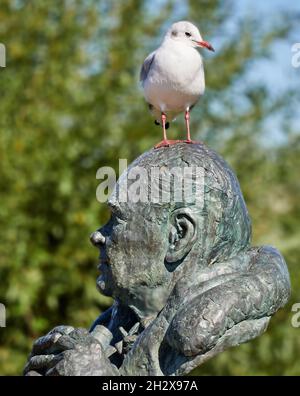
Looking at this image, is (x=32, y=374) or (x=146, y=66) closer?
(x=32, y=374)

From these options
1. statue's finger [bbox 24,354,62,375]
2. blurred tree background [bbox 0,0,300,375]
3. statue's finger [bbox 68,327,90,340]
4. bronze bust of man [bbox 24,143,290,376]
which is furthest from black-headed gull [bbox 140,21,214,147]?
blurred tree background [bbox 0,0,300,375]

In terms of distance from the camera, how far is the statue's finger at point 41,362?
307 centimetres

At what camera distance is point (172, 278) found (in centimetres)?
318

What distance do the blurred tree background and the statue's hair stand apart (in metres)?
3.47

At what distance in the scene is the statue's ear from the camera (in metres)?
3.14

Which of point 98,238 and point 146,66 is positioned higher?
point 146,66

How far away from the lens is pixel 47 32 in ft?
23.4

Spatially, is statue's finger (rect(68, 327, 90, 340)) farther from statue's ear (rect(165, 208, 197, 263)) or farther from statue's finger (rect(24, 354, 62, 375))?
statue's ear (rect(165, 208, 197, 263))

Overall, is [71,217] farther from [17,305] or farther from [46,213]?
[17,305]

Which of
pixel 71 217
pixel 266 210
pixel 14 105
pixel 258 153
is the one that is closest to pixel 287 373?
pixel 266 210

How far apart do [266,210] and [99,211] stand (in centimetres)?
168

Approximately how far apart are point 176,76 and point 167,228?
2.63 feet

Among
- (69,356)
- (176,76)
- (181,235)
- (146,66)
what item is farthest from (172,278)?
(146,66)

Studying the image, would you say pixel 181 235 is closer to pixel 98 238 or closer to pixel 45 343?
pixel 98 238
